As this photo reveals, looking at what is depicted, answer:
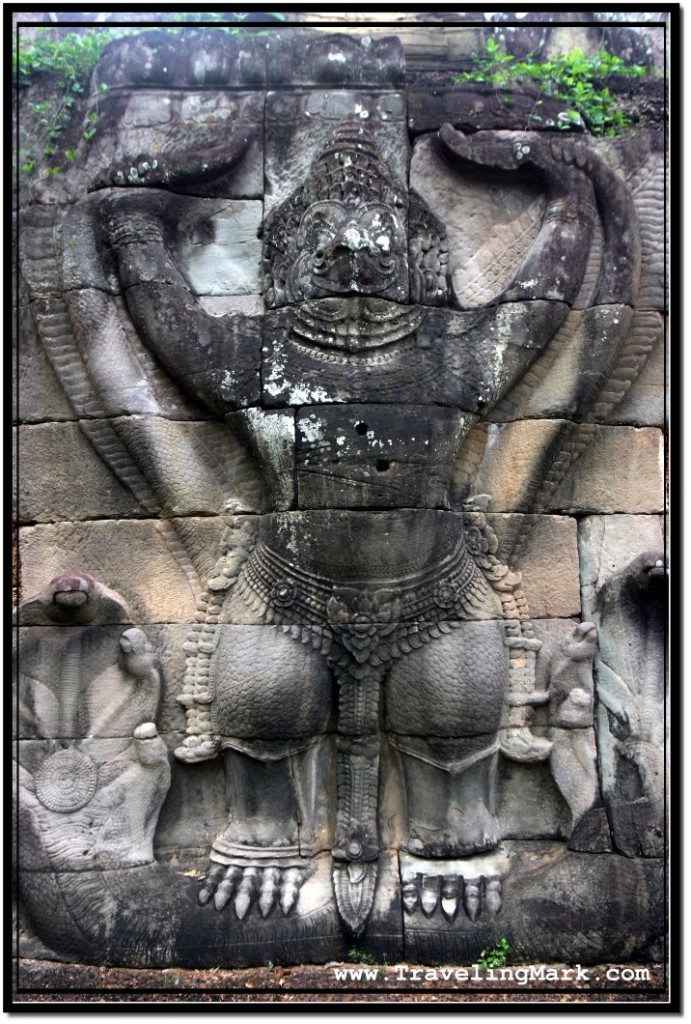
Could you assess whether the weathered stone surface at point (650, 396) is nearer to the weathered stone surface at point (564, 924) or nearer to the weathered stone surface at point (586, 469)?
the weathered stone surface at point (586, 469)

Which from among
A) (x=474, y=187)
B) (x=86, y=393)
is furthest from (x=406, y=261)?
(x=86, y=393)

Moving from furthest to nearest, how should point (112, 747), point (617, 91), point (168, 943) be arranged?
point (617, 91), point (112, 747), point (168, 943)

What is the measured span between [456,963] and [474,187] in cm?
382

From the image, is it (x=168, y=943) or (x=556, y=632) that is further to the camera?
(x=556, y=632)

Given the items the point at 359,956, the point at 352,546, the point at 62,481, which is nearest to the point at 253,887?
the point at 359,956

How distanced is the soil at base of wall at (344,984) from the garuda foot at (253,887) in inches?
10.6

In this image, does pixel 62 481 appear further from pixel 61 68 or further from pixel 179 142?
pixel 61 68

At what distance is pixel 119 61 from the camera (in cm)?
510

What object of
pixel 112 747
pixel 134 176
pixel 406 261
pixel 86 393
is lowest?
pixel 112 747

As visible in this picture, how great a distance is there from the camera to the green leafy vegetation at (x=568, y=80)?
512 cm

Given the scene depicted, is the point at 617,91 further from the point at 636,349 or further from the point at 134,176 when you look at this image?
the point at 134,176

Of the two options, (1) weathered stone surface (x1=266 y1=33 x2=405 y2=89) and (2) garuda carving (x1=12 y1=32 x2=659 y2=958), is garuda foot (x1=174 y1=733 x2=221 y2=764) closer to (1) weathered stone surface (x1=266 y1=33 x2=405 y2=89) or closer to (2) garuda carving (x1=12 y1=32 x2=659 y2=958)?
(2) garuda carving (x1=12 y1=32 x2=659 y2=958)

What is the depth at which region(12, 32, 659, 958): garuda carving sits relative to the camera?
4.67 metres

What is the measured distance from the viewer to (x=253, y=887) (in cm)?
466
